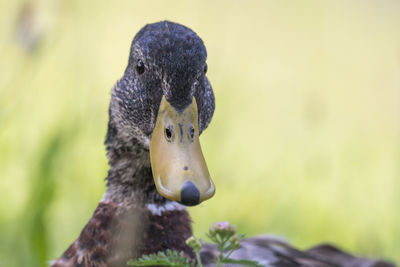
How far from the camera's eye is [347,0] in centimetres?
619

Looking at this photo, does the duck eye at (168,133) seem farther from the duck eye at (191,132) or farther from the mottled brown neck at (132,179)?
the mottled brown neck at (132,179)

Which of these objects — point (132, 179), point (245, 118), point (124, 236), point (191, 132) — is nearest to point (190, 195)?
point (191, 132)

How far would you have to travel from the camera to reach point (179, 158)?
6.34 ft

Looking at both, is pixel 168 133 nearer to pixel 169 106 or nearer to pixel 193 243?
pixel 169 106

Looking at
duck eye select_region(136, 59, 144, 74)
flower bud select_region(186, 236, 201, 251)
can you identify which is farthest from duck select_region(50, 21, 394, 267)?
flower bud select_region(186, 236, 201, 251)

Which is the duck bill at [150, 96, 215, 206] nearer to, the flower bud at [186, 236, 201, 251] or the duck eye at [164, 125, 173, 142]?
the duck eye at [164, 125, 173, 142]

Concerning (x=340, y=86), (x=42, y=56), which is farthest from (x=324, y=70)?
(x=42, y=56)

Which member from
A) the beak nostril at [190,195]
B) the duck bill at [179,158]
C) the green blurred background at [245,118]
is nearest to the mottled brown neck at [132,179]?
the green blurred background at [245,118]

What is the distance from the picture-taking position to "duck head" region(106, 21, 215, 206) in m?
1.86

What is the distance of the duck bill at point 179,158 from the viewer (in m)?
1.79

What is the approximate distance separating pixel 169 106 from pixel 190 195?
39cm

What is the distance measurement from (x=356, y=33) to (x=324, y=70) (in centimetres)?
96

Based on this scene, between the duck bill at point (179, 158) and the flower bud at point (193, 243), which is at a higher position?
the duck bill at point (179, 158)

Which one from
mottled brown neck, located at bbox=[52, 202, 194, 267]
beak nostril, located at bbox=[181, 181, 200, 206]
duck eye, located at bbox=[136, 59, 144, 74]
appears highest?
duck eye, located at bbox=[136, 59, 144, 74]
